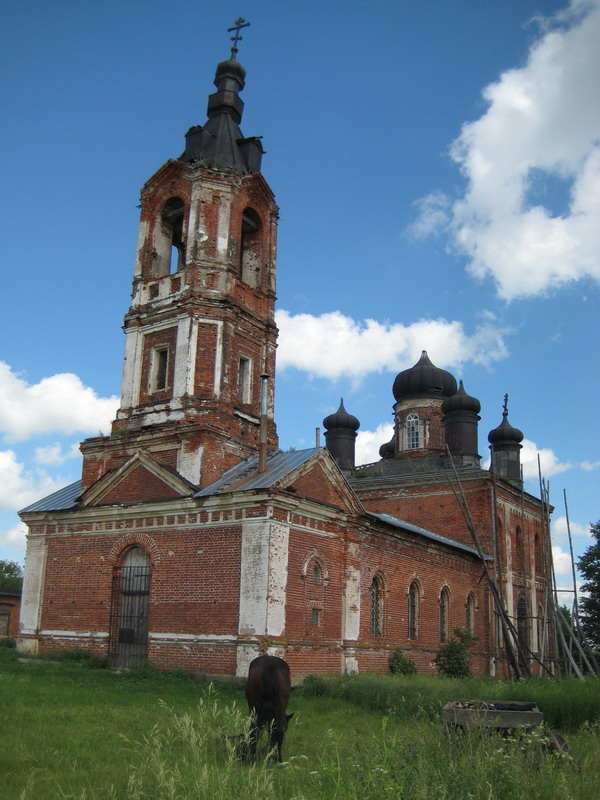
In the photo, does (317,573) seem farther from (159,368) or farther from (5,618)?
(5,618)

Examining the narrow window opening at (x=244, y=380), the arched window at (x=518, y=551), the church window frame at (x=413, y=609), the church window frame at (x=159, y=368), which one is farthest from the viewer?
→ the arched window at (x=518, y=551)

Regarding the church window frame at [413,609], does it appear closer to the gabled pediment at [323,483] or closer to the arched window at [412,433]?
the gabled pediment at [323,483]

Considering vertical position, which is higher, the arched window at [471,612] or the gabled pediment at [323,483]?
the gabled pediment at [323,483]

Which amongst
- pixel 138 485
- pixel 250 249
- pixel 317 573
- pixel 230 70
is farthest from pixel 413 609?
pixel 230 70

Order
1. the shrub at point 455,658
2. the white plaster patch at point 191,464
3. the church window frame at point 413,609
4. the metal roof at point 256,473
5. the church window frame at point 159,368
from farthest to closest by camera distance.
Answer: the shrub at point 455,658
the church window frame at point 413,609
the church window frame at point 159,368
the white plaster patch at point 191,464
the metal roof at point 256,473

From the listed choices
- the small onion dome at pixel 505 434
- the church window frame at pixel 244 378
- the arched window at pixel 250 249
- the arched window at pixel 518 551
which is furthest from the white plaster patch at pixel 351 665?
the small onion dome at pixel 505 434

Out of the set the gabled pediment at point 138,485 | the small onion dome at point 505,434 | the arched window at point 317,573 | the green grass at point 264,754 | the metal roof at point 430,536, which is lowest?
the green grass at point 264,754

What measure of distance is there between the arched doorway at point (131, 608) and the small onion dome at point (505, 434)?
60.3 ft

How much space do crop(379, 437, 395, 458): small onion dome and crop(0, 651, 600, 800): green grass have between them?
71.3ft

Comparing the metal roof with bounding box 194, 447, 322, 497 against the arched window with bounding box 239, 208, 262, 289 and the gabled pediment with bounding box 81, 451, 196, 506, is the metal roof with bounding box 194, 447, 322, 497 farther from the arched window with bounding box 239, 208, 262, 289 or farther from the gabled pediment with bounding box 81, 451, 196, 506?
the arched window with bounding box 239, 208, 262, 289

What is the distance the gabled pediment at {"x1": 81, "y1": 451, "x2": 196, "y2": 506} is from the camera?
1895 cm

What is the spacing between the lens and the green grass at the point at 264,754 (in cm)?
569

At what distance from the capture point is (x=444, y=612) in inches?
962

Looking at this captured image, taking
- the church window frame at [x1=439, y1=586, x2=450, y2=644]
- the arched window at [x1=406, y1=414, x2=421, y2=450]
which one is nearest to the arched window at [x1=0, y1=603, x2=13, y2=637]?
the arched window at [x1=406, y1=414, x2=421, y2=450]
